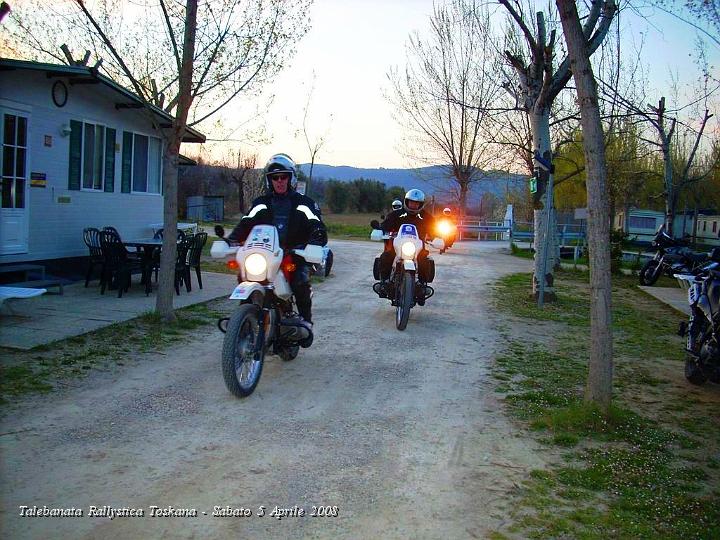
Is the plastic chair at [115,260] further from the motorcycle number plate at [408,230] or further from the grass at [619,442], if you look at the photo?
the grass at [619,442]

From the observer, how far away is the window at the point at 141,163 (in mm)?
13906

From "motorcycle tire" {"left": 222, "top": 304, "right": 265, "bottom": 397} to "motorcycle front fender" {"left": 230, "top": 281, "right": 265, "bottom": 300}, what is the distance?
3.6 inches

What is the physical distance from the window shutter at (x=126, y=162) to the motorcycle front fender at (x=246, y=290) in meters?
9.28

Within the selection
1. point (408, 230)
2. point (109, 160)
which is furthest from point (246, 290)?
point (109, 160)

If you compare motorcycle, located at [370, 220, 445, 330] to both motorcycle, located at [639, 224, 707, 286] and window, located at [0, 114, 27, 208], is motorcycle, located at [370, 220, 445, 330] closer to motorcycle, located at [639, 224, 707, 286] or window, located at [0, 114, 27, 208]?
motorcycle, located at [639, 224, 707, 286]

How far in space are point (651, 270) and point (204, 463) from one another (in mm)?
15376

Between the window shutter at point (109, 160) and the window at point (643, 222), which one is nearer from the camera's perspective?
the window shutter at point (109, 160)

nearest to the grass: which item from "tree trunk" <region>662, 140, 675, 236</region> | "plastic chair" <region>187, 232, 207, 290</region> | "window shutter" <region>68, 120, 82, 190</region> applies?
"plastic chair" <region>187, 232, 207, 290</region>

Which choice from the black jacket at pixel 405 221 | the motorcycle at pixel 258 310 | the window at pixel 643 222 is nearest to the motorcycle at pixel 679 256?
the black jacket at pixel 405 221

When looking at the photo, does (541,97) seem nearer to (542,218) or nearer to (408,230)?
(542,218)

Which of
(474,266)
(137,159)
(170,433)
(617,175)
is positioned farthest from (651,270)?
(170,433)

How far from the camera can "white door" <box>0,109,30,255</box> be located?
1047 cm

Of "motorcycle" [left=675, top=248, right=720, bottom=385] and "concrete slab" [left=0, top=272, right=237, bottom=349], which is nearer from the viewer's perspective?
"motorcycle" [left=675, top=248, right=720, bottom=385]

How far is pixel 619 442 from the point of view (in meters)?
4.70
